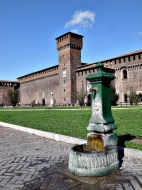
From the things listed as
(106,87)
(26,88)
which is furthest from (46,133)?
(26,88)

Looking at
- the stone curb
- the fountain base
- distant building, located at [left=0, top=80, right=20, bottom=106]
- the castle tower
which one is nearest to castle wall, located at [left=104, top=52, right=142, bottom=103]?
the castle tower

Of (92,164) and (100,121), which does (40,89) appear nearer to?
(100,121)

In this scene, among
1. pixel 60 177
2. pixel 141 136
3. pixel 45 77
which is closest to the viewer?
pixel 60 177

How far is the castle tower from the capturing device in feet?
141

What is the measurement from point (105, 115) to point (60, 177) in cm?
146

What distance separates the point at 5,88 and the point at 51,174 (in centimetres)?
6062

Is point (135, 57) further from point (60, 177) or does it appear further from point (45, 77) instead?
point (60, 177)

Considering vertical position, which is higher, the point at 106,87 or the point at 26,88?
the point at 26,88

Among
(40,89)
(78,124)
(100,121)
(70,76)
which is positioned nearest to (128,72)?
(70,76)

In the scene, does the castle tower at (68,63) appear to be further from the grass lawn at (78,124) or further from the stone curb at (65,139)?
the stone curb at (65,139)

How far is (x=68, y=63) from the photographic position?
43.4 meters

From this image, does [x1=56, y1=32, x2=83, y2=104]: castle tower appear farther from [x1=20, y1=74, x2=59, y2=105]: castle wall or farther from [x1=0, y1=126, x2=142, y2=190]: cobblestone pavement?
[x1=0, y1=126, x2=142, y2=190]: cobblestone pavement

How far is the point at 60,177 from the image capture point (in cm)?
341

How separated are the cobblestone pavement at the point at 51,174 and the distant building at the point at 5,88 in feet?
189
